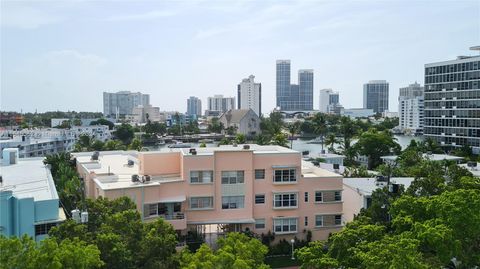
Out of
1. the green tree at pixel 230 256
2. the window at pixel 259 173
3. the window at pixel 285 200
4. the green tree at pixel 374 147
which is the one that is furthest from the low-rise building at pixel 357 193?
the green tree at pixel 374 147

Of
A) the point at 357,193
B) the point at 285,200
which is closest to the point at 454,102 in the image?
the point at 357,193

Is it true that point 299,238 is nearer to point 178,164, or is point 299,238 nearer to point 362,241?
point 178,164

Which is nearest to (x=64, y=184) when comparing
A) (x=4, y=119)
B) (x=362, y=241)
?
(x=362, y=241)

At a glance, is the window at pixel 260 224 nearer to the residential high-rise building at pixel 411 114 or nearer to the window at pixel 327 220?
the window at pixel 327 220

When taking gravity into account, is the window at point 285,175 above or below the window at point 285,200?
above

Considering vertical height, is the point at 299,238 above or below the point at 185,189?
below

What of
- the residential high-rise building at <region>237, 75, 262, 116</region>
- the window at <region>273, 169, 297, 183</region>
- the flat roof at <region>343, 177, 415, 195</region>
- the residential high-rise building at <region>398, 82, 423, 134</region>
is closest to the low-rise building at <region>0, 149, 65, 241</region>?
the window at <region>273, 169, 297, 183</region>

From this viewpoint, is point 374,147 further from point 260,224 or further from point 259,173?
point 260,224
